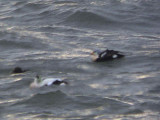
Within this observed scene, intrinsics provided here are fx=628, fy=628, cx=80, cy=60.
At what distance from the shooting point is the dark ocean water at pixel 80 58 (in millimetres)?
13484

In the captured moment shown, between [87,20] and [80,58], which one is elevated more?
[87,20]

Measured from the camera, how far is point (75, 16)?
22969 mm

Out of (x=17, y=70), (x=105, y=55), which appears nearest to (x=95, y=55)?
(x=105, y=55)

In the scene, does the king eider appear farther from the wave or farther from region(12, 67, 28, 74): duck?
the wave

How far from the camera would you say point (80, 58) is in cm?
1761

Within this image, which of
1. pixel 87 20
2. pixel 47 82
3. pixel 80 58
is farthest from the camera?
pixel 87 20

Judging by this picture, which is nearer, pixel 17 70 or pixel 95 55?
pixel 17 70

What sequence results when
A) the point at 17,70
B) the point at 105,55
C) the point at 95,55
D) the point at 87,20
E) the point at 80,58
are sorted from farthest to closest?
the point at 87,20
the point at 80,58
the point at 105,55
the point at 95,55
the point at 17,70

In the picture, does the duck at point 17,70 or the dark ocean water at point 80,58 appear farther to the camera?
the duck at point 17,70

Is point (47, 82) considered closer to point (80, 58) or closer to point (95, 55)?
point (95, 55)

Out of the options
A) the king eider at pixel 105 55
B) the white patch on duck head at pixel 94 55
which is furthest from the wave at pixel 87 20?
the white patch on duck head at pixel 94 55

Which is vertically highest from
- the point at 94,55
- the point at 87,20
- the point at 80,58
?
the point at 87,20

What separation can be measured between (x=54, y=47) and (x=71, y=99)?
503 centimetres

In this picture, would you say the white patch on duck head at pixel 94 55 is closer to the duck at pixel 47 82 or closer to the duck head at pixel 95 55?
the duck head at pixel 95 55
